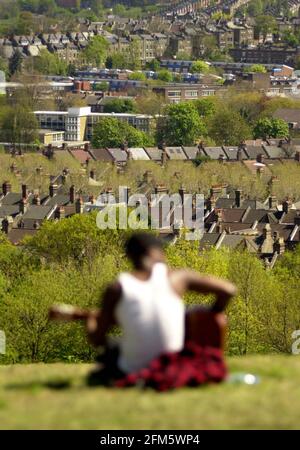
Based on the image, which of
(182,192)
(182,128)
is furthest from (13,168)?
(182,128)

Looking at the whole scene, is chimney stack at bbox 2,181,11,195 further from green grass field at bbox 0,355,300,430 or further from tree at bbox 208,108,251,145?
green grass field at bbox 0,355,300,430

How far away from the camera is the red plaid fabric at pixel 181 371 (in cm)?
889

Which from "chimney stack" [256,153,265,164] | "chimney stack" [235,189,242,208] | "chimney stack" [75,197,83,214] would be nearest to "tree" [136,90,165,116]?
"chimney stack" [256,153,265,164]

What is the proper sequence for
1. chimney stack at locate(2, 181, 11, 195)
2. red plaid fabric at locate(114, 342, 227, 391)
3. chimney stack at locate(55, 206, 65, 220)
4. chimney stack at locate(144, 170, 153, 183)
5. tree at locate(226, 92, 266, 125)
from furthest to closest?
tree at locate(226, 92, 266, 125)
chimney stack at locate(144, 170, 153, 183)
chimney stack at locate(2, 181, 11, 195)
chimney stack at locate(55, 206, 65, 220)
red plaid fabric at locate(114, 342, 227, 391)

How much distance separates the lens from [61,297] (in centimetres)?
2675

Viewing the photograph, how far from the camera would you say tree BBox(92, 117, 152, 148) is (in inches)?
3091

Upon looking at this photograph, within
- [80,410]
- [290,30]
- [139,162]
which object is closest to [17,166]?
[139,162]

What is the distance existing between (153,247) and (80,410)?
1.00 m

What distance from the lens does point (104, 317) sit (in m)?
9.18

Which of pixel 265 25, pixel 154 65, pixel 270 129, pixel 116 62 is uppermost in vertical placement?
pixel 265 25

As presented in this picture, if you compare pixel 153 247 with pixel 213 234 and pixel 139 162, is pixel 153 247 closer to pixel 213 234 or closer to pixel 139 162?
pixel 213 234

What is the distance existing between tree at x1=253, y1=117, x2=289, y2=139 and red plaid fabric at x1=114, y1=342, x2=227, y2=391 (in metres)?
72.5

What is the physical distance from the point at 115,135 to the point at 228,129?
20.2 ft

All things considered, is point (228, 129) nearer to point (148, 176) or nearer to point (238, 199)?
point (148, 176)
